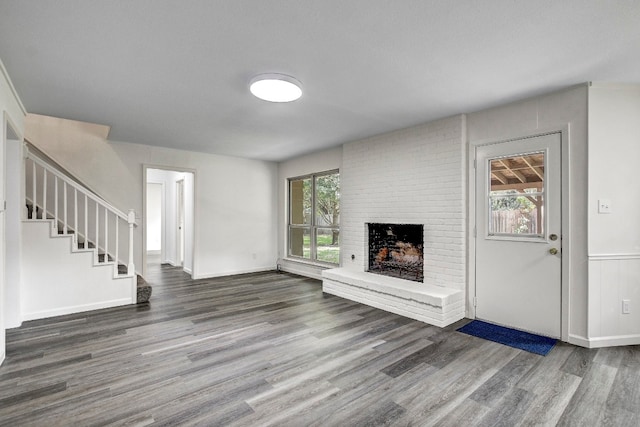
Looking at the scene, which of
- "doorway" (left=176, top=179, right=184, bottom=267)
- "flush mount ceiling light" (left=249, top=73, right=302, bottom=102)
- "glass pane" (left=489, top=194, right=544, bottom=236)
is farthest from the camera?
"doorway" (left=176, top=179, right=184, bottom=267)

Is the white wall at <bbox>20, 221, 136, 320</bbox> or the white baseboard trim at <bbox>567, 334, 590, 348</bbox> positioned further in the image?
the white wall at <bbox>20, 221, 136, 320</bbox>

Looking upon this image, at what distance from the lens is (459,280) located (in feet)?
12.3

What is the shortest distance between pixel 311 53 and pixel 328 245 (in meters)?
4.01

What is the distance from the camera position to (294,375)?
7.87 feet

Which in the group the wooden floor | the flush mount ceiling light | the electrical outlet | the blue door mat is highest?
the flush mount ceiling light

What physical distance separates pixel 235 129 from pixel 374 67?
94.6 inches

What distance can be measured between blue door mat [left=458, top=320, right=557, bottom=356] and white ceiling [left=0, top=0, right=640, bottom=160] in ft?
7.81

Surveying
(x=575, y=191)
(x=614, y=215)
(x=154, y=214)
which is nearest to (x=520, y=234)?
(x=575, y=191)

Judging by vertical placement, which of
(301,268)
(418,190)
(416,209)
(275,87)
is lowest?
(301,268)

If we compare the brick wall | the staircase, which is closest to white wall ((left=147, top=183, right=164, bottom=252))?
the staircase

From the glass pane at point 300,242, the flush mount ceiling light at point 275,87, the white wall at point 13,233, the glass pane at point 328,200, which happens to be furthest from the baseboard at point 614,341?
the white wall at point 13,233

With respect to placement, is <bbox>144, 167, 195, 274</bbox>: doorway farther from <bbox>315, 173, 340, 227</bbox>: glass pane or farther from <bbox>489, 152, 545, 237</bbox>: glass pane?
<bbox>489, 152, 545, 237</bbox>: glass pane

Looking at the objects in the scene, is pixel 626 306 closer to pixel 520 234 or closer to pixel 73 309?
Result: pixel 520 234

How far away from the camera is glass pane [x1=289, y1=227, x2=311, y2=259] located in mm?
6383
